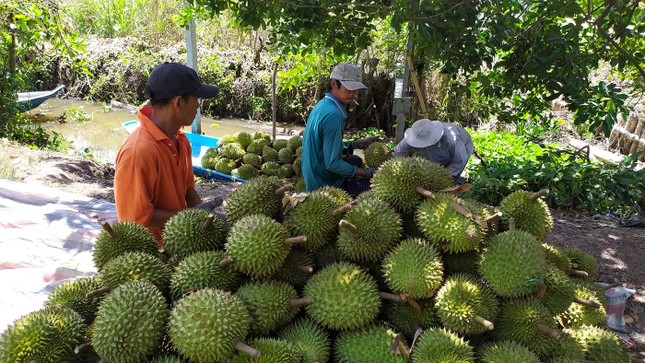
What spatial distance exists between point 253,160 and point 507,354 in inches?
238

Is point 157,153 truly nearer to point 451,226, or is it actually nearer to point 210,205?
point 210,205

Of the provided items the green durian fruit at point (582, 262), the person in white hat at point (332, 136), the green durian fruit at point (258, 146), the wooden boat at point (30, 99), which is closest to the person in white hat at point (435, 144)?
the person in white hat at point (332, 136)

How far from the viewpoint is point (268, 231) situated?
161cm

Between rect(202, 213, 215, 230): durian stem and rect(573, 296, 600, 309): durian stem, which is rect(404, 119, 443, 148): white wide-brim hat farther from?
rect(202, 213, 215, 230): durian stem

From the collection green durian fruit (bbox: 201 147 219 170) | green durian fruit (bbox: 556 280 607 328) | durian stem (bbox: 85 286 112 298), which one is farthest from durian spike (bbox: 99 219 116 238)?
green durian fruit (bbox: 201 147 219 170)

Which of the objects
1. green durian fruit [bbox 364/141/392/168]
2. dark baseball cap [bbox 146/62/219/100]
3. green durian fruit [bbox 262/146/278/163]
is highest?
dark baseball cap [bbox 146/62/219/100]

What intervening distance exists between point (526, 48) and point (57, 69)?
14.5 meters

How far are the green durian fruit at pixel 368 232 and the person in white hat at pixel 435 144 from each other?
2591 millimetres

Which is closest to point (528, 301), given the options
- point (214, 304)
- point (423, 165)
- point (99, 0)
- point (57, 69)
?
point (423, 165)

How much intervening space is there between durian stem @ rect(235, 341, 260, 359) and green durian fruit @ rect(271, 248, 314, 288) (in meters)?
0.31

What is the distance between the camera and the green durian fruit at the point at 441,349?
143 cm

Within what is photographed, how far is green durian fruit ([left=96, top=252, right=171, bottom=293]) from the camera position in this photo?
157 cm

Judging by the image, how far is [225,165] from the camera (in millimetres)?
7406

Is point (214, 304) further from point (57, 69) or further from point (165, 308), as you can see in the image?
point (57, 69)
